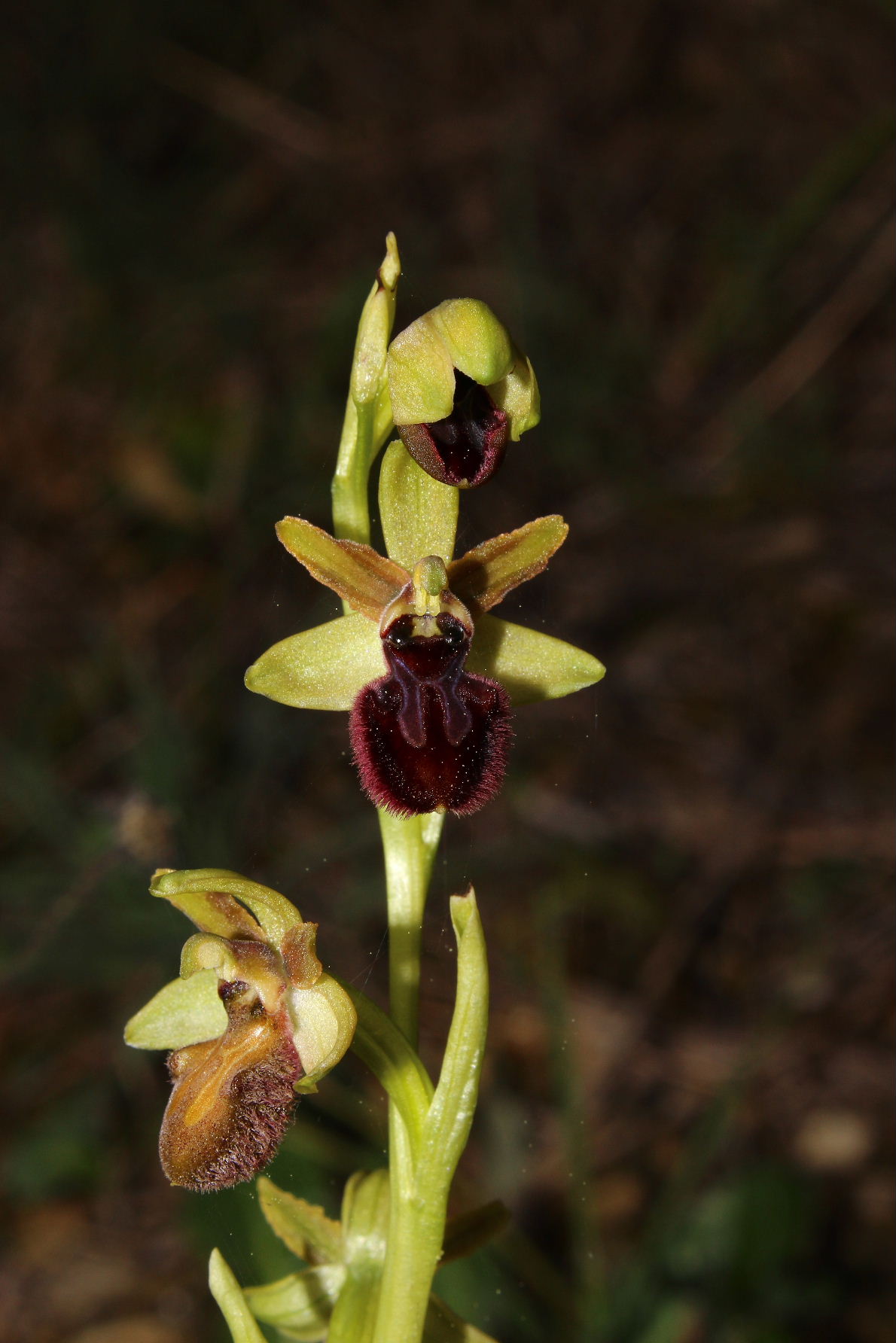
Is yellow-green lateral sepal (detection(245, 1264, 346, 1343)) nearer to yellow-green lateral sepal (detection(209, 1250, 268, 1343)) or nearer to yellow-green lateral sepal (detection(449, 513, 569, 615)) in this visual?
yellow-green lateral sepal (detection(209, 1250, 268, 1343))

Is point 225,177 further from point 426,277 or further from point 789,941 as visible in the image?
point 789,941

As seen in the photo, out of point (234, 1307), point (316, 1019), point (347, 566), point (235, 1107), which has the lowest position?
point (234, 1307)

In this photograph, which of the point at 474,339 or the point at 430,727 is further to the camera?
the point at 430,727

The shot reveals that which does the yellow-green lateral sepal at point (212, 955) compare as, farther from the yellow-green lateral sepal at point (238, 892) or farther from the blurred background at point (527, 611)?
the blurred background at point (527, 611)

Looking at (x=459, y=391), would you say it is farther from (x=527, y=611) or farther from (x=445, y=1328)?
(x=527, y=611)

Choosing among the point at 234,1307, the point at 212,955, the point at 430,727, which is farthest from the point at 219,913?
the point at 234,1307

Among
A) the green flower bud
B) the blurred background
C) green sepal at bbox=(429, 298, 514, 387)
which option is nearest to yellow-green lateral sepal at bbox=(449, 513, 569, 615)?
the green flower bud
